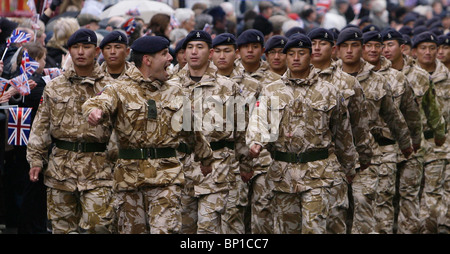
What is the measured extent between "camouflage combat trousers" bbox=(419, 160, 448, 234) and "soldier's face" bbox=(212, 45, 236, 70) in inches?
147

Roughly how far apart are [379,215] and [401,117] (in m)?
1.57

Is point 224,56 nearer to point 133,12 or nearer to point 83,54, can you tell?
point 83,54

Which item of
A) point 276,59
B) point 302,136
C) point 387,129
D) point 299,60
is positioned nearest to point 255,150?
point 302,136

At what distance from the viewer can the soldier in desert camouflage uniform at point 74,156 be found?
1155cm

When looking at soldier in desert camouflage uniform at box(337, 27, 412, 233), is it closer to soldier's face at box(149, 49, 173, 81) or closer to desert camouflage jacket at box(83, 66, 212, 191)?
soldier's face at box(149, 49, 173, 81)

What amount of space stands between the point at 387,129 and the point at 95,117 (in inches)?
215

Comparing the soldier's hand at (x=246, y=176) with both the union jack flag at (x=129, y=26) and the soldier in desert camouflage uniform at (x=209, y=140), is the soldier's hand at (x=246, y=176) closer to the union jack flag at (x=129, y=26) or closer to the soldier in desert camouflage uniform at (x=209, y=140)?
the soldier in desert camouflage uniform at (x=209, y=140)

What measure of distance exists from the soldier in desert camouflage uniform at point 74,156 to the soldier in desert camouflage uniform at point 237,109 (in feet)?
5.32

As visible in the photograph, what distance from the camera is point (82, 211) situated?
1171cm

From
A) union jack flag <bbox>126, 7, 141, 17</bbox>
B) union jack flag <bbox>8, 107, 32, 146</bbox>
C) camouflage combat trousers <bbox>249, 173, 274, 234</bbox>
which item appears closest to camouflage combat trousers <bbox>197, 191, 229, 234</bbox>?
camouflage combat trousers <bbox>249, 173, 274, 234</bbox>

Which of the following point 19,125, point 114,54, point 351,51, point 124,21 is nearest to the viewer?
point 114,54

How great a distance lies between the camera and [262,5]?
73.4 feet

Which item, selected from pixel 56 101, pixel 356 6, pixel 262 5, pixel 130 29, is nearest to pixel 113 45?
pixel 56 101

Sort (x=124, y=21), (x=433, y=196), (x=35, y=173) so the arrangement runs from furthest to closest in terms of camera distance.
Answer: (x=124, y=21) → (x=433, y=196) → (x=35, y=173)
